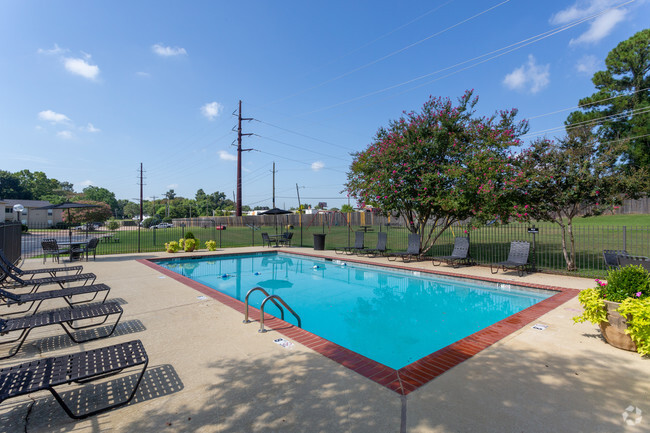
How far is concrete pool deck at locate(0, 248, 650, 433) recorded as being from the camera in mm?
2553

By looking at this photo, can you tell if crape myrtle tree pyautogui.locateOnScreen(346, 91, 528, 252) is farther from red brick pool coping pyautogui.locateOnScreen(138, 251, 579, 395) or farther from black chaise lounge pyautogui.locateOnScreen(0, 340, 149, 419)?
black chaise lounge pyautogui.locateOnScreen(0, 340, 149, 419)

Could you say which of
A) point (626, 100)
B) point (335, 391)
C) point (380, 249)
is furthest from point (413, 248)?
point (626, 100)

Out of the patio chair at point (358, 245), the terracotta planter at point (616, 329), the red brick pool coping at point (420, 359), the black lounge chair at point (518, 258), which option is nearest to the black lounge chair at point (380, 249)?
the patio chair at point (358, 245)

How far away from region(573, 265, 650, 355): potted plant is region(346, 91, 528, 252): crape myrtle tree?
21.9ft

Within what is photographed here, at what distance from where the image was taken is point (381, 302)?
26.8ft

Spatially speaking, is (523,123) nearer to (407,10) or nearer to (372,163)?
(372,163)

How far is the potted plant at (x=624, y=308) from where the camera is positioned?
12.2ft

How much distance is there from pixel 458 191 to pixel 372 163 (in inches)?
157

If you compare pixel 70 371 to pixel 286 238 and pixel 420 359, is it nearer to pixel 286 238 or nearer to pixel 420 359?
pixel 420 359

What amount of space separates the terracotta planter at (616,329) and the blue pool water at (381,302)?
215 centimetres

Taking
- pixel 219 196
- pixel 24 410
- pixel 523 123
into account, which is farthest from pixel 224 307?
pixel 219 196

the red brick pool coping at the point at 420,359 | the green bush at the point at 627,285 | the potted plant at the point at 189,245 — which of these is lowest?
the red brick pool coping at the point at 420,359

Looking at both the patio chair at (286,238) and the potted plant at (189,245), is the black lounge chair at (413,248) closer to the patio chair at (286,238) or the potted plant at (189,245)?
the patio chair at (286,238)

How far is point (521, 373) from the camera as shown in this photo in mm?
3412
